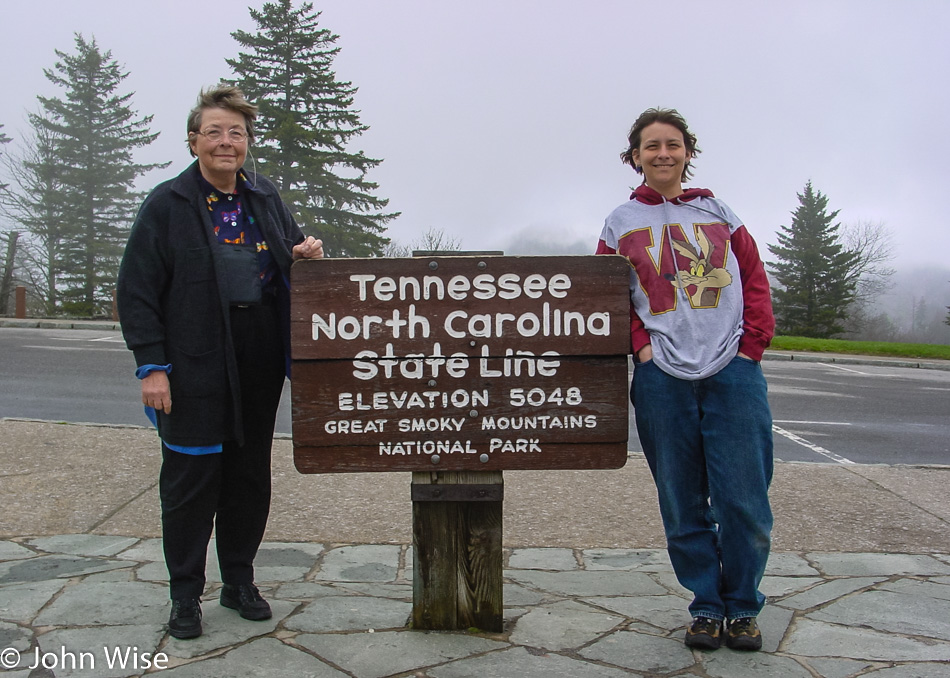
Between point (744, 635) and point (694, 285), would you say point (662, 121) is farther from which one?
point (744, 635)

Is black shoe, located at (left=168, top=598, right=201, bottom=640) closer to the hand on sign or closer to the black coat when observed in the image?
the black coat

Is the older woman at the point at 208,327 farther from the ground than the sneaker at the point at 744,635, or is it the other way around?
the older woman at the point at 208,327

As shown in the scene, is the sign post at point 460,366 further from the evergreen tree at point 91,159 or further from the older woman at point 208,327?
the evergreen tree at point 91,159

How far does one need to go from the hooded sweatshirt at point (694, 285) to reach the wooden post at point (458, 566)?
0.85m

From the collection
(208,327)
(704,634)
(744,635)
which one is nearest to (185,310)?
(208,327)

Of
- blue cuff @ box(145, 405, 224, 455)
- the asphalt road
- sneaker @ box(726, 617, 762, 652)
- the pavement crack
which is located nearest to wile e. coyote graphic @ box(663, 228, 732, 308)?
sneaker @ box(726, 617, 762, 652)

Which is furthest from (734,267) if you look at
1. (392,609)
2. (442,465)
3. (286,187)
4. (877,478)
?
(286,187)

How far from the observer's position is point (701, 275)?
2.99 meters

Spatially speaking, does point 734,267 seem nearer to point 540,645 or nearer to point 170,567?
point 540,645

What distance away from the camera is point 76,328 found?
18719 millimetres

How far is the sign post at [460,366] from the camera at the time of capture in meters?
2.92

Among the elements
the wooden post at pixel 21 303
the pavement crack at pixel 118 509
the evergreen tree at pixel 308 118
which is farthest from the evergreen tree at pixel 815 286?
the pavement crack at pixel 118 509

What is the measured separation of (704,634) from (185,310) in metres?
2.13

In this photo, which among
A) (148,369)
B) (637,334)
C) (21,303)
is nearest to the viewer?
(148,369)
